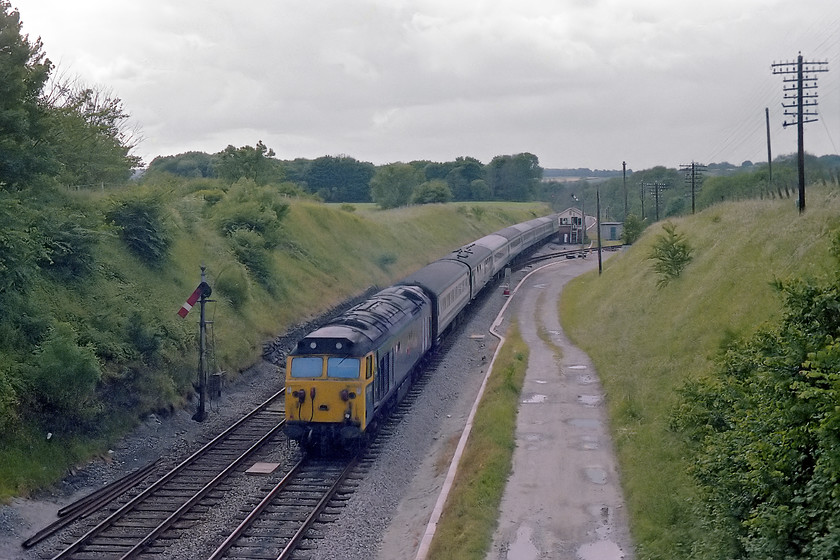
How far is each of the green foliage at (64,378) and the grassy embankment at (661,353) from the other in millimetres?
9498

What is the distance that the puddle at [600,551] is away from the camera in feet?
42.1

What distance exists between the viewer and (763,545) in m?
8.65

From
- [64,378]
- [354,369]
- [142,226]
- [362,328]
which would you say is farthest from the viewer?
[142,226]

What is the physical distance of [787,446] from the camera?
29.0 ft

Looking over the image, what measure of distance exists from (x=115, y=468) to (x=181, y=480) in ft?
6.37

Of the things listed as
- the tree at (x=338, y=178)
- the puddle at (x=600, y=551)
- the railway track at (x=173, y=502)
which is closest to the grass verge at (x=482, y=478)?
the puddle at (x=600, y=551)

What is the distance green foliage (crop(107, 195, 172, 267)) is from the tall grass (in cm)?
1739

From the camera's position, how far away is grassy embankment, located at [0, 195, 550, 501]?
17.9m

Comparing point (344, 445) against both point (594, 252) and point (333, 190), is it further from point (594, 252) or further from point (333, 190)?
point (333, 190)

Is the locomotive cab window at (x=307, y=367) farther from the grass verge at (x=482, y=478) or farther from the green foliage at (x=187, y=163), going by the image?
the green foliage at (x=187, y=163)

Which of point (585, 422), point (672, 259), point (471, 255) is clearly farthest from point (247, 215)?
point (585, 422)

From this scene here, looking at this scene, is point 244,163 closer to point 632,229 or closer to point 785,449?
point 632,229

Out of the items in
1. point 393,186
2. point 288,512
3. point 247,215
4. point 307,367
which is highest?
point 393,186

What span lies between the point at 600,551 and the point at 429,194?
97346 millimetres
